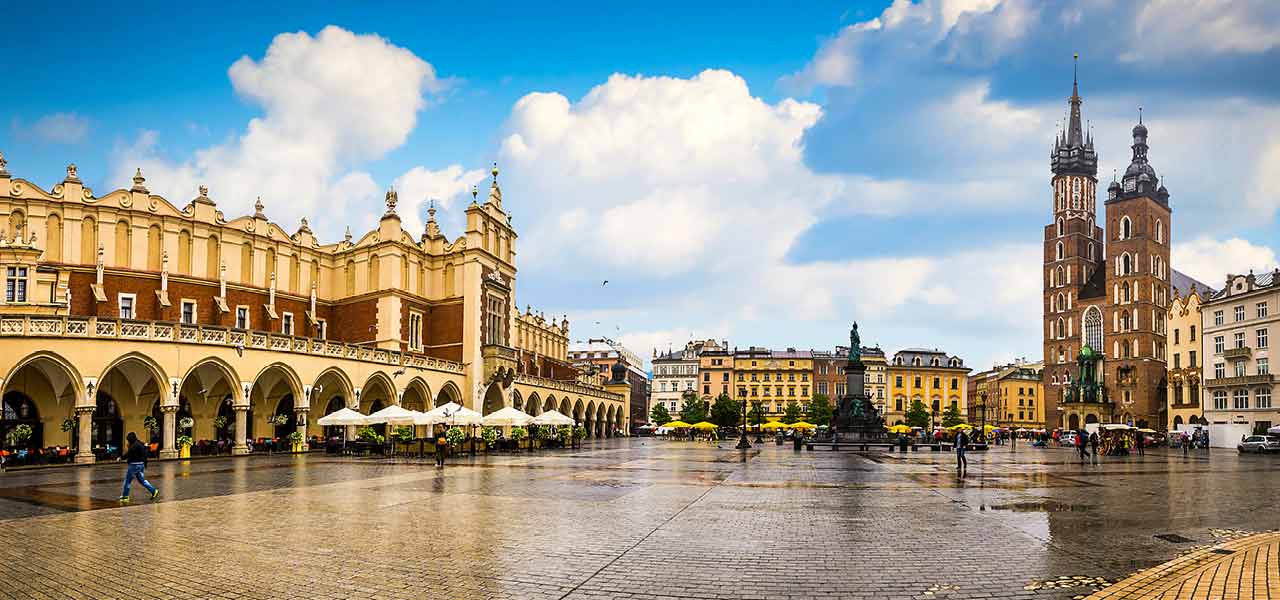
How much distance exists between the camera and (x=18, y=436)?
119 feet

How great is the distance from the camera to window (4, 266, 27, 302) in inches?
1540

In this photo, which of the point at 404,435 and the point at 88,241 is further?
the point at 88,241

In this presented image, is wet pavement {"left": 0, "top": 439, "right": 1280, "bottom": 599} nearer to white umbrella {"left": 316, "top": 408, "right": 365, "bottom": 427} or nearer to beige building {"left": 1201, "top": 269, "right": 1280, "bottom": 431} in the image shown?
white umbrella {"left": 316, "top": 408, "right": 365, "bottom": 427}

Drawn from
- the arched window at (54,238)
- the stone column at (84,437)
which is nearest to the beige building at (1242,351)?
the stone column at (84,437)

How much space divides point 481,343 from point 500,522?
1809 inches

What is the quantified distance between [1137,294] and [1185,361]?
31.6 meters

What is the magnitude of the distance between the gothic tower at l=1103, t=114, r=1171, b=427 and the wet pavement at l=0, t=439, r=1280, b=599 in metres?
96.1

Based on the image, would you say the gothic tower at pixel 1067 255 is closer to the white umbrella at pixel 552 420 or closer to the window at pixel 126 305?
the white umbrella at pixel 552 420

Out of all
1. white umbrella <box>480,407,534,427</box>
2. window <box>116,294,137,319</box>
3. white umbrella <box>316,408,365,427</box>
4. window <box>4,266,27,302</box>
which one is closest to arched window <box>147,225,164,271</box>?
window <box>116,294,137,319</box>

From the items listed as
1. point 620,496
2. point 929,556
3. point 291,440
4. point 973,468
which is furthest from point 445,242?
point 929,556

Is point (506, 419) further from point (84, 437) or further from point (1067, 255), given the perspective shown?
point (1067, 255)

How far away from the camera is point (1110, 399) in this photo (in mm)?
113250

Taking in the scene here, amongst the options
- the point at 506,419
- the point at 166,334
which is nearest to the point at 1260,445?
the point at 506,419

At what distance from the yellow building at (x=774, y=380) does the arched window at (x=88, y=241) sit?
99145mm
